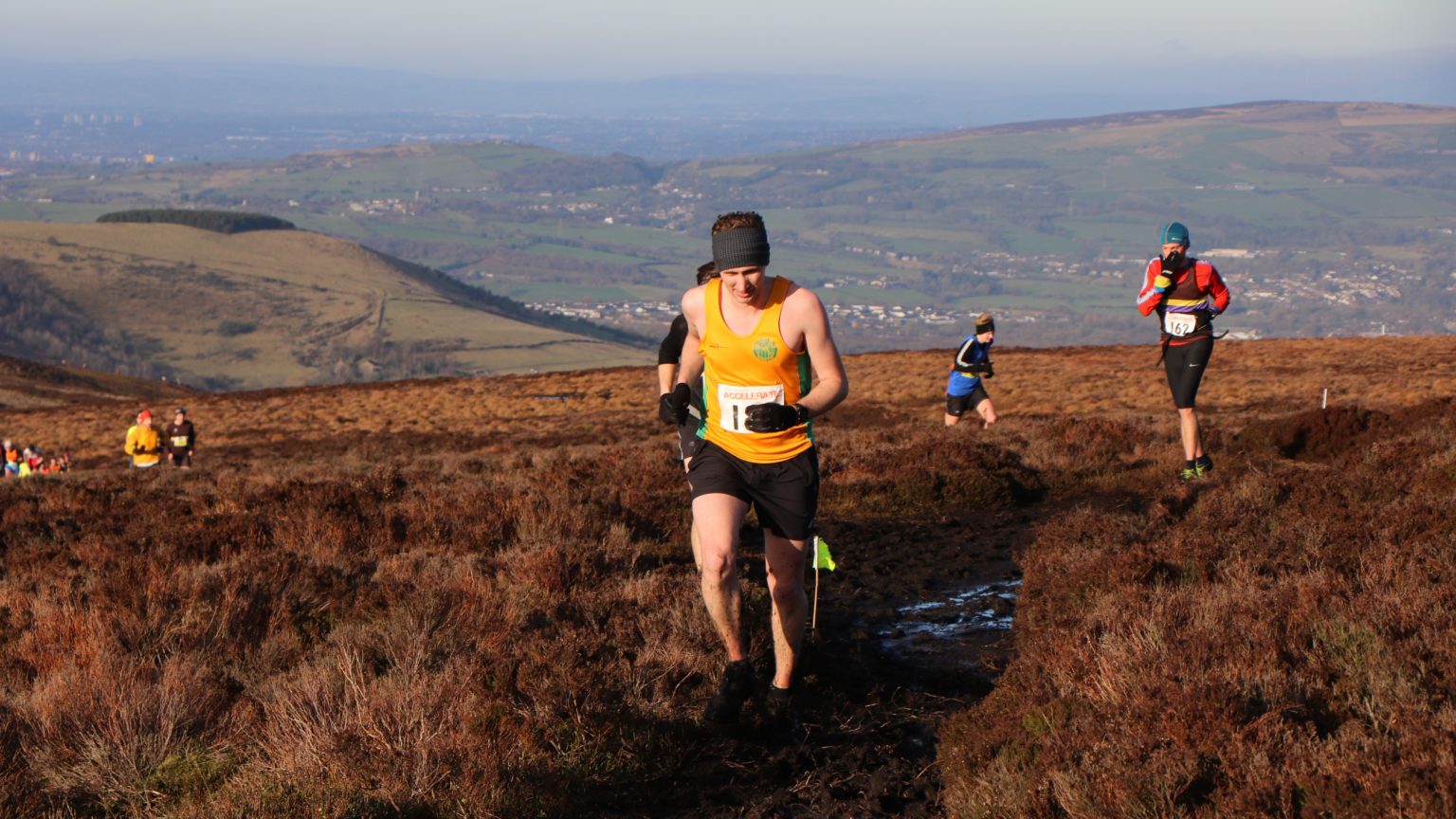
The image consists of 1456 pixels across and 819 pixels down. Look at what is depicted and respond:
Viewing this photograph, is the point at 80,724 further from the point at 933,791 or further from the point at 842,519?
the point at 842,519

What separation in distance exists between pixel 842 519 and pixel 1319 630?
18.1ft

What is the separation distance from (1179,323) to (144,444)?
Answer: 1354cm

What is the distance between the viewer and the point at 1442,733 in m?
3.56

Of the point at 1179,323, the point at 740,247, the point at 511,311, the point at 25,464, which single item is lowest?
the point at 511,311

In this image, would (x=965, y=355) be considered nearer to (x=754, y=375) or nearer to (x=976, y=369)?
(x=976, y=369)

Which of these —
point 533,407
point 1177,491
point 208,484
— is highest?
point 1177,491

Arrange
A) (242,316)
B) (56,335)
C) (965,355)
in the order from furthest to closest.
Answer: (242,316) < (56,335) < (965,355)

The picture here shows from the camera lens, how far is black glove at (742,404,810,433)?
5.03 metres

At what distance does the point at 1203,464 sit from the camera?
11.1 m

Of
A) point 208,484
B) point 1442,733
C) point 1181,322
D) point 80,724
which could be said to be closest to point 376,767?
point 80,724

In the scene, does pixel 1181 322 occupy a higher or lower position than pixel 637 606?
higher

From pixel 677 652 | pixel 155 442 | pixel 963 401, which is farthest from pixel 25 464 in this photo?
pixel 677 652

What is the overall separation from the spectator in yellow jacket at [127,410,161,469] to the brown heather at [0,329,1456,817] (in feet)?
21.2

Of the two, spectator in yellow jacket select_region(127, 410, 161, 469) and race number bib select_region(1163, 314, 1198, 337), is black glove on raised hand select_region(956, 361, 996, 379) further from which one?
spectator in yellow jacket select_region(127, 410, 161, 469)
